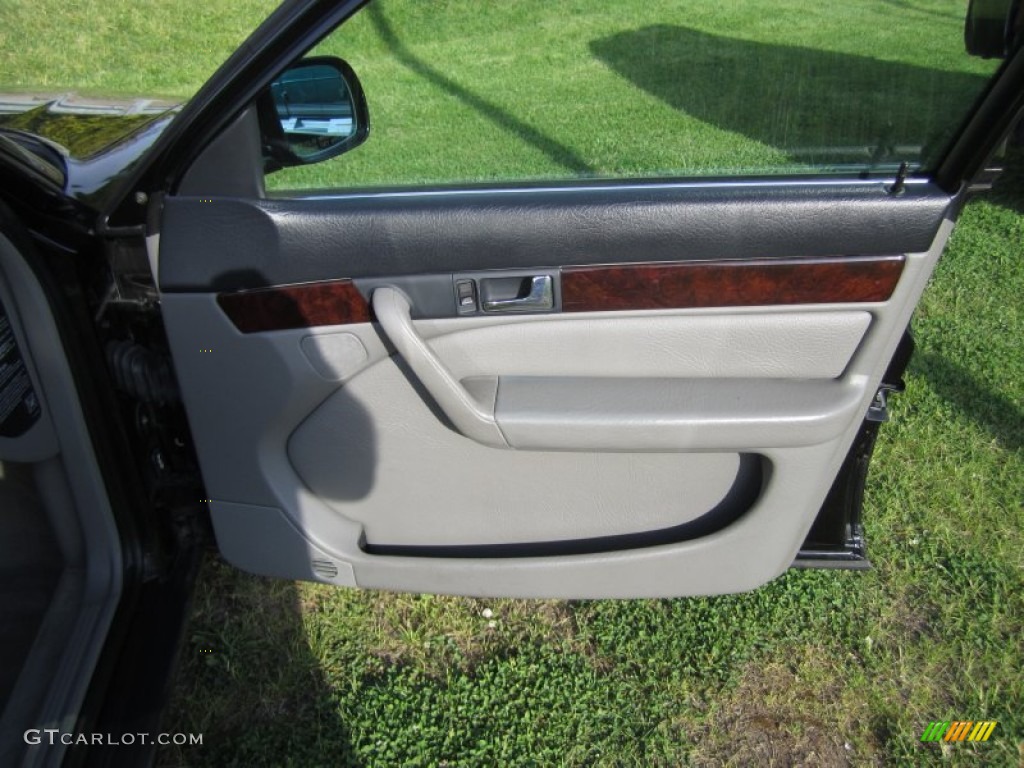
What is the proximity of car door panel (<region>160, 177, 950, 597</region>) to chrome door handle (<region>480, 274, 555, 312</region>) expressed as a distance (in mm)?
17

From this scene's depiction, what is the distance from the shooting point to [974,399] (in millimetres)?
3115

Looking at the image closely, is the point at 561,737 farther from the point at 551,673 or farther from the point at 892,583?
the point at 892,583

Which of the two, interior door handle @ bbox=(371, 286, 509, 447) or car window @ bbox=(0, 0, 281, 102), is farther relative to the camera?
car window @ bbox=(0, 0, 281, 102)

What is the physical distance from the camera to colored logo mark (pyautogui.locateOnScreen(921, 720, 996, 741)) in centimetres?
197

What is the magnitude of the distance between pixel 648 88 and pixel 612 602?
4.58ft

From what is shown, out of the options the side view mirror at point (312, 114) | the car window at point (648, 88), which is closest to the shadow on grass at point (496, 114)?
the car window at point (648, 88)

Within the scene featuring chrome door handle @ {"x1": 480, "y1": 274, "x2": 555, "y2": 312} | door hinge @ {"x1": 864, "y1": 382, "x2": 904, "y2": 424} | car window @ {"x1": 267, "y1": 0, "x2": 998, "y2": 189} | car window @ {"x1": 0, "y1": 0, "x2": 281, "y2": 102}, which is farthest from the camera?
car window @ {"x1": 0, "y1": 0, "x2": 281, "y2": 102}

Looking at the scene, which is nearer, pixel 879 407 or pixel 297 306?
pixel 297 306

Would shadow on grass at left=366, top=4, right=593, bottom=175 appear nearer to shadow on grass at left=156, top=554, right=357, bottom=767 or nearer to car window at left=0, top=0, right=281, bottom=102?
car window at left=0, top=0, right=281, bottom=102

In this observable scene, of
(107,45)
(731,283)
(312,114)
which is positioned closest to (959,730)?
(731,283)

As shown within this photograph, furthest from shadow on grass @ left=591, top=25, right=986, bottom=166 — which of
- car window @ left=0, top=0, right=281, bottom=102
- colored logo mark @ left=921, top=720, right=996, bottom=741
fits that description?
colored logo mark @ left=921, top=720, right=996, bottom=741

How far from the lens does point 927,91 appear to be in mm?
1426

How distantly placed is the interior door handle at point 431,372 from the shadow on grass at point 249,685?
0.91 meters

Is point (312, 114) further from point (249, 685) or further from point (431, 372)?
point (249, 685)
